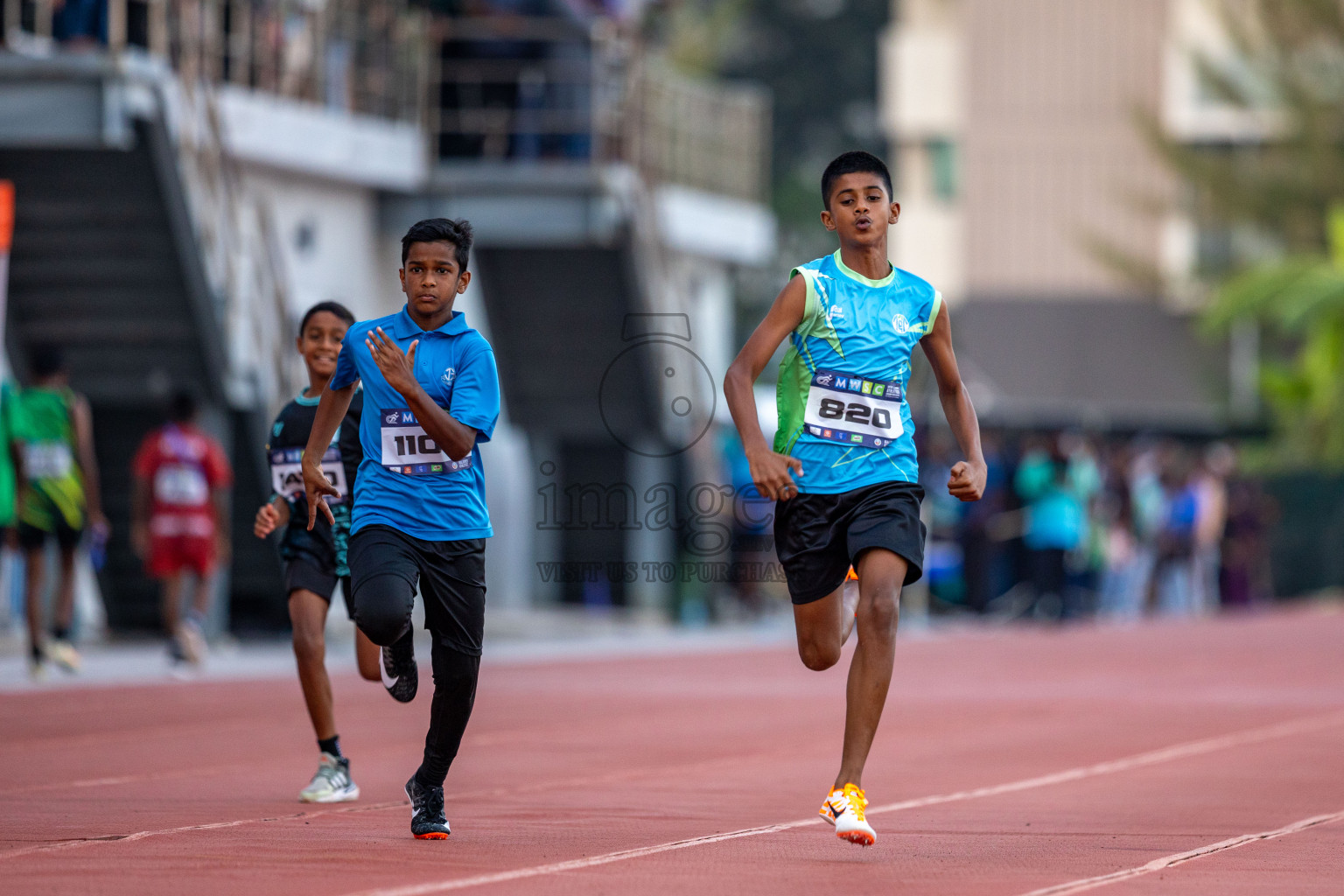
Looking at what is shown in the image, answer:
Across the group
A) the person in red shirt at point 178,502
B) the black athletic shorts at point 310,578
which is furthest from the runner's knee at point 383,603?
the person in red shirt at point 178,502

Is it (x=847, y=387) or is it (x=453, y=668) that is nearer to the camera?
(x=453, y=668)

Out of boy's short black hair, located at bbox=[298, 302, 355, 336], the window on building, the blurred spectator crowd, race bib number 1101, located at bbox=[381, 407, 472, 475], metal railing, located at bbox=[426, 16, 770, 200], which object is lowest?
the blurred spectator crowd

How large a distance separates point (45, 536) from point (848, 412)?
9409 mm

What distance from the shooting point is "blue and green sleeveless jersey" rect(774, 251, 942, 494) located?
318 inches

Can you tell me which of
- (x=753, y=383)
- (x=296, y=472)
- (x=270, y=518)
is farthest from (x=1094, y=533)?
(x=753, y=383)

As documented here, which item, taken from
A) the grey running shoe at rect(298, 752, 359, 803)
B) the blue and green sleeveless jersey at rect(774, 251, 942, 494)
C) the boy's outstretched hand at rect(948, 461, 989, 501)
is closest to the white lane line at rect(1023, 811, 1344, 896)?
the boy's outstretched hand at rect(948, 461, 989, 501)

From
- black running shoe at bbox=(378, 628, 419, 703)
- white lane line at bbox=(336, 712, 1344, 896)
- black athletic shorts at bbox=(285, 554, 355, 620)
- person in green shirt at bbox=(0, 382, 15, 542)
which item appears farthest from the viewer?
person in green shirt at bbox=(0, 382, 15, 542)

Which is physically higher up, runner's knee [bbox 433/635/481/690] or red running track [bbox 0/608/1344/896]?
runner's knee [bbox 433/635/481/690]

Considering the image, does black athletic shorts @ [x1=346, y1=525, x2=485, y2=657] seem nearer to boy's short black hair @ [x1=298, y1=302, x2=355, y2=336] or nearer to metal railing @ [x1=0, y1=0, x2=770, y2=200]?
boy's short black hair @ [x1=298, y1=302, x2=355, y2=336]

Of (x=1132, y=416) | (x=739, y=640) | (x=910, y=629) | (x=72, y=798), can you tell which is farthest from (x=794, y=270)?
(x=1132, y=416)

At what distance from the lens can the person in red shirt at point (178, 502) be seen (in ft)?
57.1

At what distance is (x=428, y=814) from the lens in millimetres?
8047

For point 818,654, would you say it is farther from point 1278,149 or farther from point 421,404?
point 1278,149

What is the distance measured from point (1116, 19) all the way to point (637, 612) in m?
26.3
